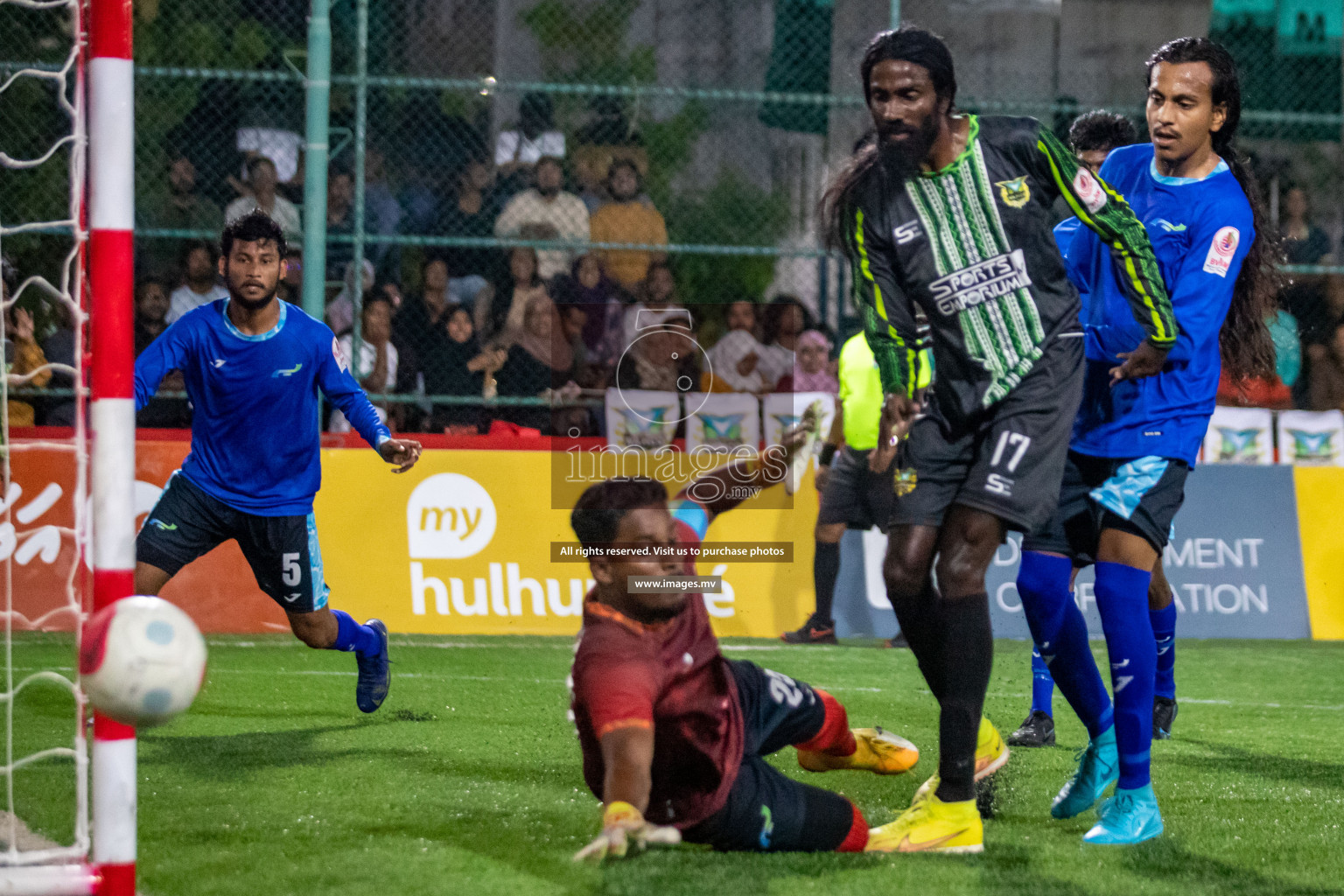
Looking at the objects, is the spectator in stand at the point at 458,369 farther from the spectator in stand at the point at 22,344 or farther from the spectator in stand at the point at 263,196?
the spectator in stand at the point at 22,344

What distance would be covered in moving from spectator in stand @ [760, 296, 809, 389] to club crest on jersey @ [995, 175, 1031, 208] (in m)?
5.99

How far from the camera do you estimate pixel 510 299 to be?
1008cm

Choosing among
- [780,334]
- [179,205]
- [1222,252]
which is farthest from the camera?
[780,334]

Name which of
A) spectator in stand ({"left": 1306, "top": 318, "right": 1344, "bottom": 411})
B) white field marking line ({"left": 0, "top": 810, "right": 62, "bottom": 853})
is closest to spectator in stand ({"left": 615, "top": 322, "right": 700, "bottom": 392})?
spectator in stand ({"left": 1306, "top": 318, "right": 1344, "bottom": 411})

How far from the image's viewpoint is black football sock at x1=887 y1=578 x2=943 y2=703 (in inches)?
157

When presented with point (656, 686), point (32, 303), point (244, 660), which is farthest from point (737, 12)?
point (656, 686)

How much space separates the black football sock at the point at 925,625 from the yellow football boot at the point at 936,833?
311 millimetres

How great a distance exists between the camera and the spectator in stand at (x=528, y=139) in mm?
10531

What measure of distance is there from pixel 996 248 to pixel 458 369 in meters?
6.55

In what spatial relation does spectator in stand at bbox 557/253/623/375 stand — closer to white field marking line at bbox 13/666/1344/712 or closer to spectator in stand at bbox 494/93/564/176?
spectator in stand at bbox 494/93/564/176

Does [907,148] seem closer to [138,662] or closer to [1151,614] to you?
[138,662]

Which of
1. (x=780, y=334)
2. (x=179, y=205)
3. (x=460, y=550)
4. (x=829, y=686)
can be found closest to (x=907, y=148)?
(x=829, y=686)

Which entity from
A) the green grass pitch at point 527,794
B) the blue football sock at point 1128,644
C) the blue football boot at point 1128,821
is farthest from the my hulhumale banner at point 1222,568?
the blue football boot at point 1128,821

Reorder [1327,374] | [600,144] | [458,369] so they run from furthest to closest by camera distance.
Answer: [1327,374] → [600,144] → [458,369]
